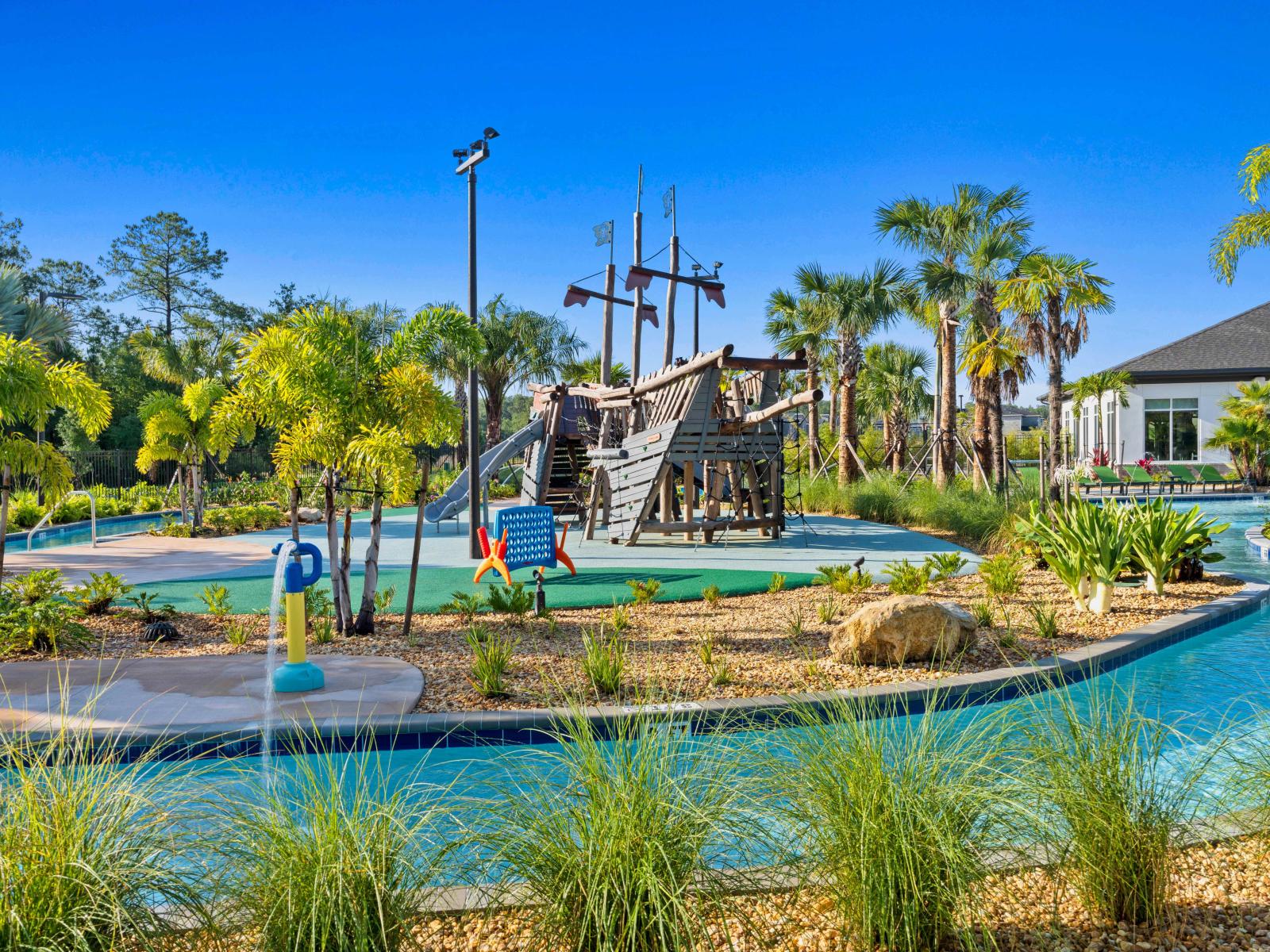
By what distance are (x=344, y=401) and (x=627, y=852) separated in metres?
5.34

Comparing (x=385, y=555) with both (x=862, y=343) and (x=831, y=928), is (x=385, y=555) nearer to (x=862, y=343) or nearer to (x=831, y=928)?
(x=831, y=928)

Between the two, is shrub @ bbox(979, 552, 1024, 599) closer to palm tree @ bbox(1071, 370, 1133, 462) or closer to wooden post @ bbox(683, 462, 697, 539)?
Result: wooden post @ bbox(683, 462, 697, 539)

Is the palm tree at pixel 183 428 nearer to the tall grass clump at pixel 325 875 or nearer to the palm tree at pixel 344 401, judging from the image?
the palm tree at pixel 344 401

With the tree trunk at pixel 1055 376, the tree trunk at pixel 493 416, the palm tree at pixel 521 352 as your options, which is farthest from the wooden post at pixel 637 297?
the tree trunk at pixel 493 416

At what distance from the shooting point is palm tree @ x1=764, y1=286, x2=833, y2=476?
82.2ft

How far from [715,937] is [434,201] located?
939 inches

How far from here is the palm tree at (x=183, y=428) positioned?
1694cm

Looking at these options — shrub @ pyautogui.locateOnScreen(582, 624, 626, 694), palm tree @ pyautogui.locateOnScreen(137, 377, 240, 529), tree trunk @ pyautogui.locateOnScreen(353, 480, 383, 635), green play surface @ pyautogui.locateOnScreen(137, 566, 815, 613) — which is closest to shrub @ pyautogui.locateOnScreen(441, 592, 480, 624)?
green play surface @ pyautogui.locateOnScreen(137, 566, 815, 613)

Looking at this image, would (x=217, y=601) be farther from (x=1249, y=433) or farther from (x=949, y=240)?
(x=1249, y=433)

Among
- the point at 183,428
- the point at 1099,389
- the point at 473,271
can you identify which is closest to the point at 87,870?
the point at 473,271

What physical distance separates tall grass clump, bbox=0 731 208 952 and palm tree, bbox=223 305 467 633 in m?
4.23

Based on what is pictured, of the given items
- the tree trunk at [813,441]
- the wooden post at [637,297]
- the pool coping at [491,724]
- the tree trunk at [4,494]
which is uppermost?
the wooden post at [637,297]

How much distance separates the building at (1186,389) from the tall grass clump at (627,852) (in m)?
30.1

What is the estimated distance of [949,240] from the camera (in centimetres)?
2098
